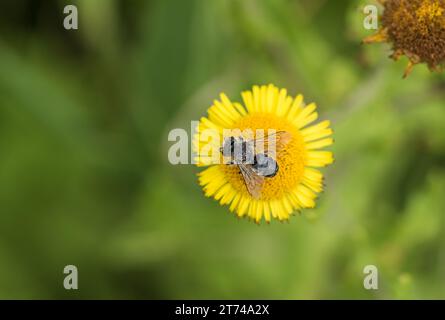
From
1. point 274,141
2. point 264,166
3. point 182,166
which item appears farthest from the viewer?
point 182,166

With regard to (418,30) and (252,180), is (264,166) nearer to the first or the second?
(252,180)

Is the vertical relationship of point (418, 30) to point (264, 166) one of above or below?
above

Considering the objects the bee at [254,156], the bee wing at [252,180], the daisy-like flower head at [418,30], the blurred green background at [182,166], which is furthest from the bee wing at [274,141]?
the blurred green background at [182,166]

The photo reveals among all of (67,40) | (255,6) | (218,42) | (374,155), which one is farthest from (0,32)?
(374,155)

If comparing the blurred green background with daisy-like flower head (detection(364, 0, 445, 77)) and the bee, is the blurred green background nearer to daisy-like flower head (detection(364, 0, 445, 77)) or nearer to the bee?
daisy-like flower head (detection(364, 0, 445, 77))

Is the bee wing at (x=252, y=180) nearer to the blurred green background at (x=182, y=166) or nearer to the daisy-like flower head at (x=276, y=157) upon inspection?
the daisy-like flower head at (x=276, y=157)

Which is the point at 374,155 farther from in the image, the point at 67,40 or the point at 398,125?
the point at 67,40

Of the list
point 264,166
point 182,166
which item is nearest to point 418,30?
point 264,166
